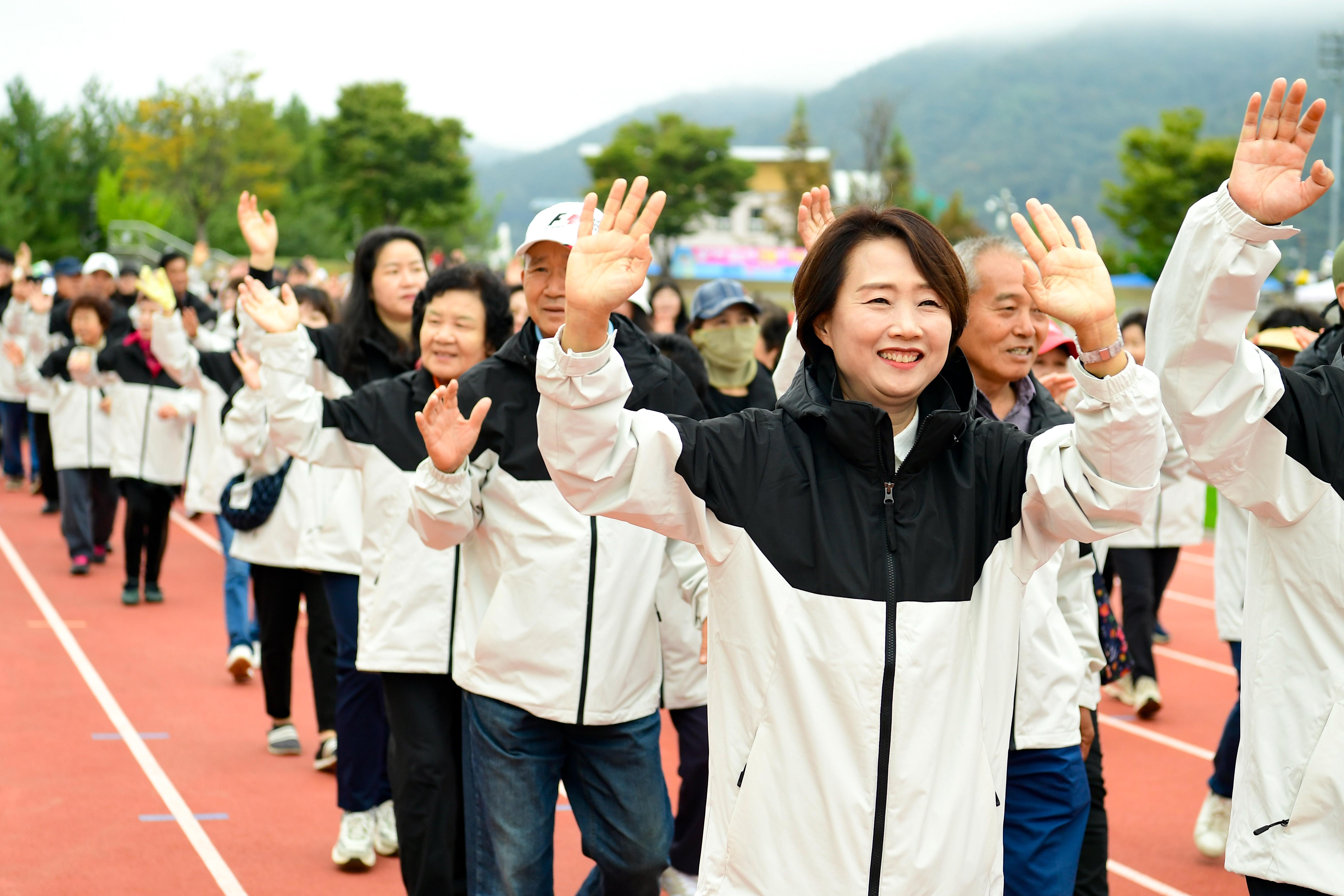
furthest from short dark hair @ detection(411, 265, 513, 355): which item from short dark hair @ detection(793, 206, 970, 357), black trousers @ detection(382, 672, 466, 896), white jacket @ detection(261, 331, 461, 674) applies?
short dark hair @ detection(793, 206, 970, 357)

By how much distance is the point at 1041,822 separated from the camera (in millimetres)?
3537

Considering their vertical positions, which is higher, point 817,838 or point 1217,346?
point 1217,346

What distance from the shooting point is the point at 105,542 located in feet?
40.0

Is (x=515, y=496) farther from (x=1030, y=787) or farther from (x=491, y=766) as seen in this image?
(x=1030, y=787)

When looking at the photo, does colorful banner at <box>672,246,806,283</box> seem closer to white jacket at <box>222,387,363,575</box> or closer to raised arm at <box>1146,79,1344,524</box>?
white jacket at <box>222,387,363,575</box>

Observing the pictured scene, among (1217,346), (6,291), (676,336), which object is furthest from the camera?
(6,291)

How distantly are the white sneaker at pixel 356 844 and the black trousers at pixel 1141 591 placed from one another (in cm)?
456

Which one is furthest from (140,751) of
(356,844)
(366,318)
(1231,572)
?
(1231,572)

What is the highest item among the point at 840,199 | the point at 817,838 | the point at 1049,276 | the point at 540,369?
the point at 840,199

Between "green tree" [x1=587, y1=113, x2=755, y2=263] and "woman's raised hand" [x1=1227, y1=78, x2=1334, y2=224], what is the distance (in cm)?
6381

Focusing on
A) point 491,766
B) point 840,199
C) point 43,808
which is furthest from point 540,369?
point 840,199

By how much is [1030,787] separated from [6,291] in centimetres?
1521

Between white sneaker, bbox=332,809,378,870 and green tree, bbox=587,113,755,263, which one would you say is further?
green tree, bbox=587,113,755,263

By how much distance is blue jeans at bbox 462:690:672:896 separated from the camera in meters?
3.73
